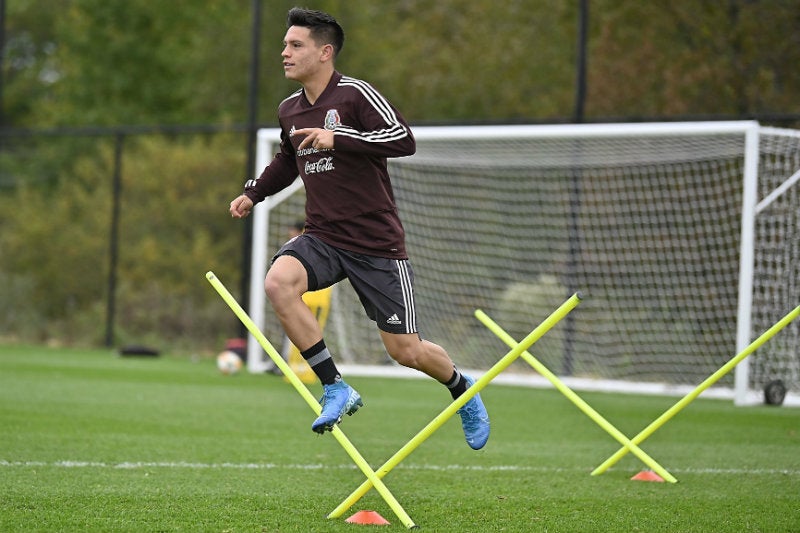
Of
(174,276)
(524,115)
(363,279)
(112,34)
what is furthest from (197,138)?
(363,279)

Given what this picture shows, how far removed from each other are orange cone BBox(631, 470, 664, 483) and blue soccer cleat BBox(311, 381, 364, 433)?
2300 mm

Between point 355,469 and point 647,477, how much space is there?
1.81 m

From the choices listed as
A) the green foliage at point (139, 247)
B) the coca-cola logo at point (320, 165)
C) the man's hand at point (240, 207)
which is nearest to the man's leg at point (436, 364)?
the coca-cola logo at point (320, 165)

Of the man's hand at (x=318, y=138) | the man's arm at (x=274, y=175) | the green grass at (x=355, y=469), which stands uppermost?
the man's hand at (x=318, y=138)

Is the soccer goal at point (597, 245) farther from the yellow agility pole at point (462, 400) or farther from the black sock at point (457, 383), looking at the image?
the yellow agility pole at point (462, 400)

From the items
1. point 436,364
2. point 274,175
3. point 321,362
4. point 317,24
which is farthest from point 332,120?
point 436,364

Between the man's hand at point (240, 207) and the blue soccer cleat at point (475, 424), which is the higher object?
the man's hand at point (240, 207)

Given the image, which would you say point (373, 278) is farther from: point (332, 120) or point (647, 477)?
point (647, 477)

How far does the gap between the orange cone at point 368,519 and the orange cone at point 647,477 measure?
7.63 feet

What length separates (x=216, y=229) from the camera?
81.5 feet

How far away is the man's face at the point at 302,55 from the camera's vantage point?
21.9 feet

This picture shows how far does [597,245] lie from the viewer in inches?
Answer: 667

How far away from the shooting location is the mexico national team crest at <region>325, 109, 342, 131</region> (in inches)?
259

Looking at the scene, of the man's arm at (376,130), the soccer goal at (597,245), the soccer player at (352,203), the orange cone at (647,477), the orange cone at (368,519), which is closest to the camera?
the orange cone at (368,519)
